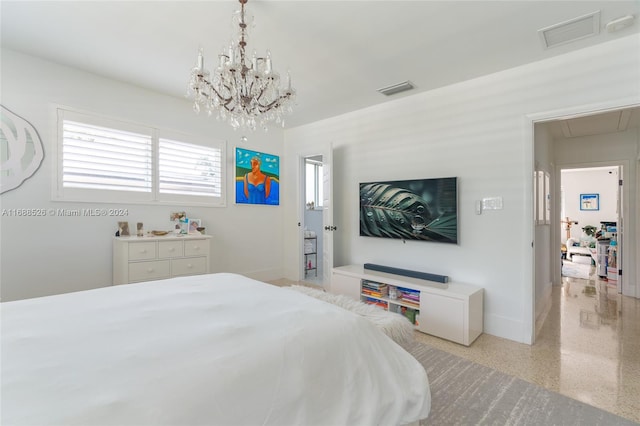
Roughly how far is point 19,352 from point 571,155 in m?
6.85

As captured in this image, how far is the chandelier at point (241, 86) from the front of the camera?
1.96 metres

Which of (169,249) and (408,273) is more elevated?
(169,249)

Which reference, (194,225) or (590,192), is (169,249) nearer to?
(194,225)

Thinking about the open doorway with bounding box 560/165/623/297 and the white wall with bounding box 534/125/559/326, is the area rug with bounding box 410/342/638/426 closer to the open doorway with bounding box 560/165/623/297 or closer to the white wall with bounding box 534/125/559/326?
the white wall with bounding box 534/125/559/326

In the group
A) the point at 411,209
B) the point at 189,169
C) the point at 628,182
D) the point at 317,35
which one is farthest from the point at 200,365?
the point at 628,182

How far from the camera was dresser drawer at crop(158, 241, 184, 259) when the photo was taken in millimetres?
3221

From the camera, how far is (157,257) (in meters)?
3.19

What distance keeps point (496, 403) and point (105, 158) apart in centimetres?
420

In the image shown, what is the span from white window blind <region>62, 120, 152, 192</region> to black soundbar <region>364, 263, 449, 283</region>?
297 cm

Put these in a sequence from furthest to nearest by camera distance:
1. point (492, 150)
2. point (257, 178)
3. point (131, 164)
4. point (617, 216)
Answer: point (617, 216) → point (257, 178) → point (131, 164) → point (492, 150)

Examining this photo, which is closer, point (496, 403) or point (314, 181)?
point (496, 403)

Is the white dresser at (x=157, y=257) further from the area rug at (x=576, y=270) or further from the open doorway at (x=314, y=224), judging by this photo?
the area rug at (x=576, y=270)

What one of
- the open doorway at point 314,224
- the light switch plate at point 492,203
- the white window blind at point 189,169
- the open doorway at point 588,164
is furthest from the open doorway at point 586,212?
the white window blind at point 189,169

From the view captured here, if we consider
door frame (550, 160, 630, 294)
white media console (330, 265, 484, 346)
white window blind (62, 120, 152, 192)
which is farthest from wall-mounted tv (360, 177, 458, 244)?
door frame (550, 160, 630, 294)
